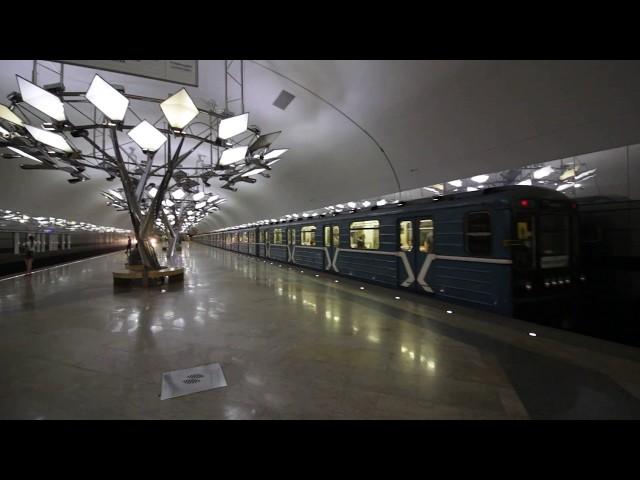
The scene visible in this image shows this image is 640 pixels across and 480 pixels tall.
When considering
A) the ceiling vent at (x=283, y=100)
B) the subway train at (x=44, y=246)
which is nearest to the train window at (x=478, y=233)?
the ceiling vent at (x=283, y=100)

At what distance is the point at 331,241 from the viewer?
11078mm

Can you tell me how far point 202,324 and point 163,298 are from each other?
3181mm

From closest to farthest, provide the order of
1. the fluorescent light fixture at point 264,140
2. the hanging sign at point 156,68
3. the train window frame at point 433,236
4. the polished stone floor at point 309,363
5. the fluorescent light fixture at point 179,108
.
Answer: the polished stone floor at point 309,363 < the hanging sign at point 156,68 < the fluorescent light fixture at point 179,108 < the train window frame at point 433,236 < the fluorescent light fixture at point 264,140

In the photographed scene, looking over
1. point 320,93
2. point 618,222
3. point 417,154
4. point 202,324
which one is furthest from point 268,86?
point 618,222

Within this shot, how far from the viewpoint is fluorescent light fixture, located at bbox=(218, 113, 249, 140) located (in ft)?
24.3

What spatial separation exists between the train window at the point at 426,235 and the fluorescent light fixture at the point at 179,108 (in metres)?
6.27

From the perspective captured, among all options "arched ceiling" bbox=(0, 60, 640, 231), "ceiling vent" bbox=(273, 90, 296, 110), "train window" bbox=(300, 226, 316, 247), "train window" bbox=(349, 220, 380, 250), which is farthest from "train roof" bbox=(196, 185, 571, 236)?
"ceiling vent" bbox=(273, 90, 296, 110)

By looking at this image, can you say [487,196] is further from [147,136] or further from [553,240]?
[147,136]

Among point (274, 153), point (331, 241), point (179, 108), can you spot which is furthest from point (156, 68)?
point (331, 241)

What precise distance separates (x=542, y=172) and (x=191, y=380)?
10564 mm

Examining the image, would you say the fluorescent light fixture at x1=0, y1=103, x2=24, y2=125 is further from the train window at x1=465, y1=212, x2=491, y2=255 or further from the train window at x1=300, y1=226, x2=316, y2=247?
the train window at x1=465, y1=212, x2=491, y2=255

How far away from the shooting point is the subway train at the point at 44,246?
15.5 meters

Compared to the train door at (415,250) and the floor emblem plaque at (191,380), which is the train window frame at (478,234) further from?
the floor emblem plaque at (191,380)
